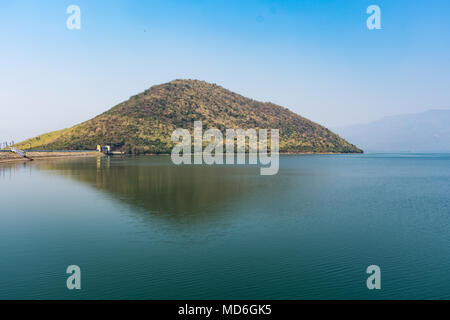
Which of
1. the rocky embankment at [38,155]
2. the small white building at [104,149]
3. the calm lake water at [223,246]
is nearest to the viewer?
the calm lake water at [223,246]

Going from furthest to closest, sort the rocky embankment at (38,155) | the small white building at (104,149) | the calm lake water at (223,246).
A: the small white building at (104,149) < the rocky embankment at (38,155) < the calm lake water at (223,246)

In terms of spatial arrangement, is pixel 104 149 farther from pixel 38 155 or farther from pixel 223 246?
pixel 223 246

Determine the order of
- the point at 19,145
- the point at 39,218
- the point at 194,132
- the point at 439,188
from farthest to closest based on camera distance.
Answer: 1. the point at 194,132
2. the point at 19,145
3. the point at 439,188
4. the point at 39,218

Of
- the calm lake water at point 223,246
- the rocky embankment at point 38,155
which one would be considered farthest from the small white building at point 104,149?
the calm lake water at point 223,246

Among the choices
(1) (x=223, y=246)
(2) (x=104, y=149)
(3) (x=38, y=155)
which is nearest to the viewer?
(1) (x=223, y=246)

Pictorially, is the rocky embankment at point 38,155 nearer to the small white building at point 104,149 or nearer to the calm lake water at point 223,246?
the small white building at point 104,149

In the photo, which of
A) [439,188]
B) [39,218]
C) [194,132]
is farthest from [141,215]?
[194,132]

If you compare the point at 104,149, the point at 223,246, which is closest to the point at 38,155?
the point at 104,149
